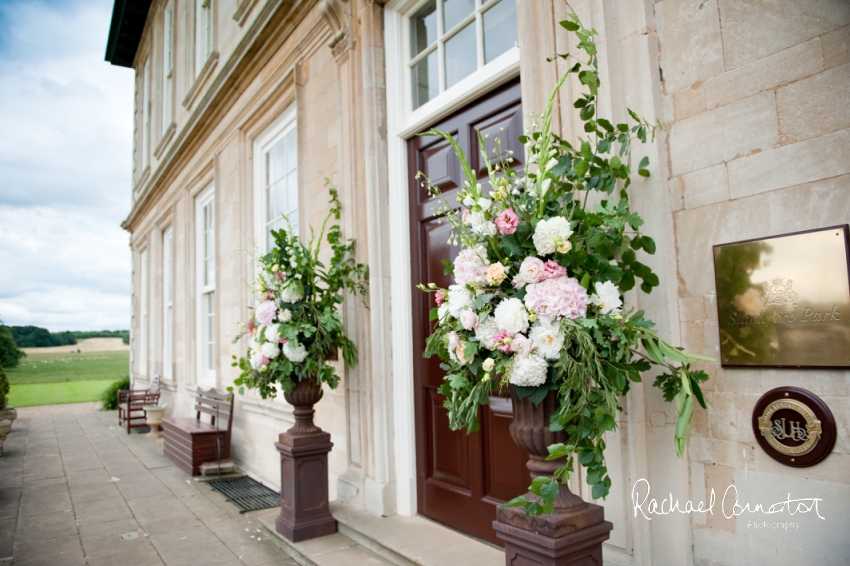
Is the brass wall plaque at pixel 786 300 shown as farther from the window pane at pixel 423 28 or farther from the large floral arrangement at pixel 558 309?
the window pane at pixel 423 28

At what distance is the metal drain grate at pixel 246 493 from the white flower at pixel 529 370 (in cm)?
379

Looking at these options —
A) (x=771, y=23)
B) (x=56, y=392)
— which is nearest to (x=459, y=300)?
(x=771, y=23)

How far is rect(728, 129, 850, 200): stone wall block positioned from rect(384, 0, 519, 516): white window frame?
195 centimetres

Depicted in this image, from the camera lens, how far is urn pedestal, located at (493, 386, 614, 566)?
1906 millimetres

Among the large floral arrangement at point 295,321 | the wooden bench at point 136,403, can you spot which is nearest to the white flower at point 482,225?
the large floral arrangement at point 295,321

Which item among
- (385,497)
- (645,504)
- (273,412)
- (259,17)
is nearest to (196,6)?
(259,17)

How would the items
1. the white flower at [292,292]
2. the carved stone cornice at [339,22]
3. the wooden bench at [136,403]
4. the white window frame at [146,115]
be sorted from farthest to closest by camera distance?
the white window frame at [146,115] → the wooden bench at [136,403] → the carved stone cornice at [339,22] → the white flower at [292,292]

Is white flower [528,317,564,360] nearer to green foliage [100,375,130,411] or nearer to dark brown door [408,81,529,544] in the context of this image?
dark brown door [408,81,529,544]

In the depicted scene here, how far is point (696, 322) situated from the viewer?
2211mm

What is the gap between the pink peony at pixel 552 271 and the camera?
1925 mm

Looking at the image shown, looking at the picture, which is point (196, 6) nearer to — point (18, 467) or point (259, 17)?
point (259, 17)

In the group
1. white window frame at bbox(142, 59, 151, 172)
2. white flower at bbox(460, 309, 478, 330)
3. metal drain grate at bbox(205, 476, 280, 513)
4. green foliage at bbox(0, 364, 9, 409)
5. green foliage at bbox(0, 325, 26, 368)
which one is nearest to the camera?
Result: white flower at bbox(460, 309, 478, 330)

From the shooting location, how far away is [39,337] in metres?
24.9

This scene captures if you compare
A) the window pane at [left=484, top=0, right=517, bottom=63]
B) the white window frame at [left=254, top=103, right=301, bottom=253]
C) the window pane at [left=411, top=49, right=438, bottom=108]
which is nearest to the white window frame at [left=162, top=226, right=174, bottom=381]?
the white window frame at [left=254, top=103, right=301, bottom=253]
